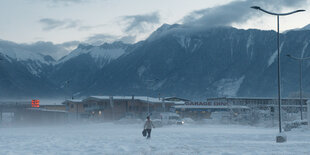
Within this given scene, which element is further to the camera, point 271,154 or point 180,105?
point 180,105

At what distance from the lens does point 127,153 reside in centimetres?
2341

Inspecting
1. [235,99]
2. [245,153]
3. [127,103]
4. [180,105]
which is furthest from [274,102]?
[245,153]

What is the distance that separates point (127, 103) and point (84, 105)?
44.1ft

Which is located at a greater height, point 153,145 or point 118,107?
point 118,107

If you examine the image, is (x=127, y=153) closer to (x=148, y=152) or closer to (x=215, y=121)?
(x=148, y=152)

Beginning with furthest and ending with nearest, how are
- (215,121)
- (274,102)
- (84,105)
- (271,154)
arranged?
(274,102) → (84,105) → (215,121) → (271,154)

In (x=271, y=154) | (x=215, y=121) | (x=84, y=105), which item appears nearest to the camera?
(x=271, y=154)

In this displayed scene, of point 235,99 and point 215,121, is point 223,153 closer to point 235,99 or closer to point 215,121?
point 215,121

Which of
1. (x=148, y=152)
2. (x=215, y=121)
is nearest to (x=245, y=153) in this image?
(x=148, y=152)

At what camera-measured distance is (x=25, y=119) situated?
117 m

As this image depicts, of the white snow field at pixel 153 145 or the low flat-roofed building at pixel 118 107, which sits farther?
the low flat-roofed building at pixel 118 107

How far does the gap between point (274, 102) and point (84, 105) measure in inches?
2337

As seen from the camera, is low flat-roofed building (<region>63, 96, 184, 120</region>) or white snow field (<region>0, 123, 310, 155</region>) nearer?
white snow field (<region>0, 123, 310, 155</region>)

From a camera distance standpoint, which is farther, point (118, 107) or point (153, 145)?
point (118, 107)
